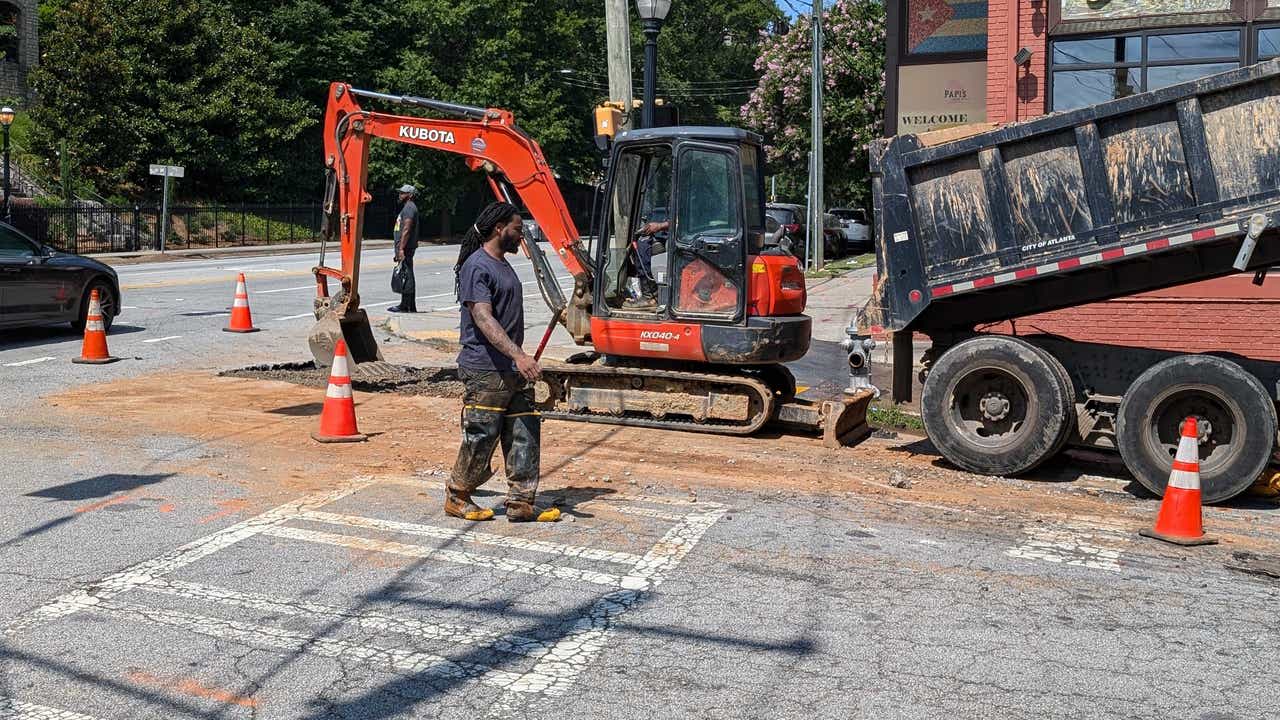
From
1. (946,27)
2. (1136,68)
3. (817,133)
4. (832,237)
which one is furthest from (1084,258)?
(832,237)

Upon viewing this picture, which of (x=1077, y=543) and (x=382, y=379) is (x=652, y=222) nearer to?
(x=382, y=379)

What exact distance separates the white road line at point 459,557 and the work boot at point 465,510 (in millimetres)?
654

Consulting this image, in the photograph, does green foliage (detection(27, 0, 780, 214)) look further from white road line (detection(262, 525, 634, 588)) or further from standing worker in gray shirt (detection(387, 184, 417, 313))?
white road line (detection(262, 525, 634, 588))

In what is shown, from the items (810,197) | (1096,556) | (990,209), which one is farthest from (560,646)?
(810,197)

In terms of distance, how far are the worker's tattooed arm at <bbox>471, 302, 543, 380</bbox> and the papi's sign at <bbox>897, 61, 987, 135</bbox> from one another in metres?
13.7

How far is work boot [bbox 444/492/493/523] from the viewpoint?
26.3ft

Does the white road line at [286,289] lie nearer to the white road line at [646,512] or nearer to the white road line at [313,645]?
the white road line at [646,512]

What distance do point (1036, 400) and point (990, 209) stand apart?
4.97 ft

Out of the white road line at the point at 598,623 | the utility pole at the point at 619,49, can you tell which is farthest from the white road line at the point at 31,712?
the utility pole at the point at 619,49

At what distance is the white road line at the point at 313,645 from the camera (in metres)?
5.43

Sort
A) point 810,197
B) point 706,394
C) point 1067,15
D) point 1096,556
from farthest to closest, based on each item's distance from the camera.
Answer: point 810,197
point 1067,15
point 706,394
point 1096,556

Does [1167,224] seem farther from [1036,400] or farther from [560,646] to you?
[560,646]

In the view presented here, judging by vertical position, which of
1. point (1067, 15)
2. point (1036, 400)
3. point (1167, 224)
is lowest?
point (1036, 400)

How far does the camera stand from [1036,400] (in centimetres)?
973
